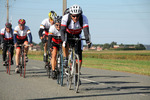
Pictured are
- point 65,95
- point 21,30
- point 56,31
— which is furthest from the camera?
point 21,30

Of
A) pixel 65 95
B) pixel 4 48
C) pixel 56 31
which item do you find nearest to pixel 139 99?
pixel 65 95

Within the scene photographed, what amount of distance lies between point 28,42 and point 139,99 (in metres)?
6.95

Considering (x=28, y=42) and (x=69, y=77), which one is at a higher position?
(x=28, y=42)

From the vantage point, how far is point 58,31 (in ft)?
33.5

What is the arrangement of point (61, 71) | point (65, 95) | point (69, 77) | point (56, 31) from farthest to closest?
point (56, 31) → point (61, 71) → point (69, 77) → point (65, 95)

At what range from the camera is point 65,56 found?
8172 mm

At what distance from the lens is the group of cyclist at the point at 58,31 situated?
7559mm

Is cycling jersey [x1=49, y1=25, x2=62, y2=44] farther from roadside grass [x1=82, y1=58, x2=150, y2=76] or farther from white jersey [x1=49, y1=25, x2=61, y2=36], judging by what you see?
roadside grass [x1=82, y1=58, x2=150, y2=76]

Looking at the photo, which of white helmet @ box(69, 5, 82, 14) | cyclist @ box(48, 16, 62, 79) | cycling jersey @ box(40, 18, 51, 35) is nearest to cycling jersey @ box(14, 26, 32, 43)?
cycling jersey @ box(40, 18, 51, 35)

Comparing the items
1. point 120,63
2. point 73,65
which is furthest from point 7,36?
point 120,63

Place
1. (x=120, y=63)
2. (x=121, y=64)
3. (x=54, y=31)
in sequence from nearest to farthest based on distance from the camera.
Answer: (x=54, y=31) → (x=121, y=64) → (x=120, y=63)

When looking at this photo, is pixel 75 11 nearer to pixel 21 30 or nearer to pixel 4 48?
pixel 21 30

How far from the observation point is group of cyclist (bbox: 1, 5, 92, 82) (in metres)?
7.56

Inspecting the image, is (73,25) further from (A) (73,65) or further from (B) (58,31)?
(B) (58,31)
